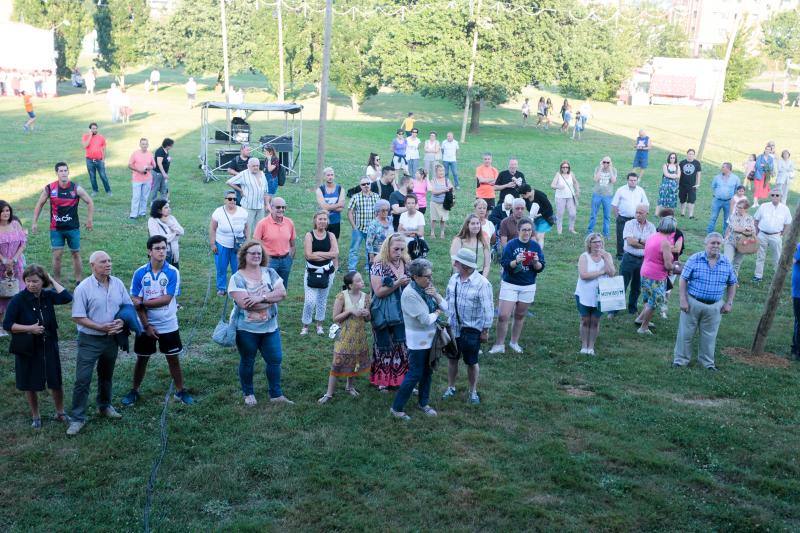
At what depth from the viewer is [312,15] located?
54.1m

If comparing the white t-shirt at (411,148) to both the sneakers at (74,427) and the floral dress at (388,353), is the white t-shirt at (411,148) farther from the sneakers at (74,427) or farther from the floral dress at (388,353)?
the sneakers at (74,427)

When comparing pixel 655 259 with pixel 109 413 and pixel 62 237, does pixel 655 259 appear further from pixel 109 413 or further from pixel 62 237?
pixel 62 237

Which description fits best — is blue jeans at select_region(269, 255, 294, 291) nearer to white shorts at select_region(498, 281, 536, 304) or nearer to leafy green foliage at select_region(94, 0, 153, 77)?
white shorts at select_region(498, 281, 536, 304)

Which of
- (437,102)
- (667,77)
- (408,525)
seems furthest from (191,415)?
(667,77)

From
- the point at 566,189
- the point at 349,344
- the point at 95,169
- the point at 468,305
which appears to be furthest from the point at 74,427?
the point at 95,169

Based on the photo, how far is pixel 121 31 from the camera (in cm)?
5838

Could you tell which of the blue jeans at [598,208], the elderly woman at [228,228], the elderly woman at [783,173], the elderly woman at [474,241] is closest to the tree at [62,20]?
the blue jeans at [598,208]

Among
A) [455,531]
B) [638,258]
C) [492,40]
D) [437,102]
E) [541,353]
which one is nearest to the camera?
[455,531]

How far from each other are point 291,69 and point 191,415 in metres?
48.6

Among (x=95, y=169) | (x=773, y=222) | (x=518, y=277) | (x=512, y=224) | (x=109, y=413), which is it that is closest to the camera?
(x=109, y=413)

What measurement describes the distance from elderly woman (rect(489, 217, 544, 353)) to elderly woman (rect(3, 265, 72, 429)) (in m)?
5.10

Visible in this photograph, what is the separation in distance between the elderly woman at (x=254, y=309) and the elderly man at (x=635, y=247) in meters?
5.85

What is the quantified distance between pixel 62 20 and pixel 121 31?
4258 millimetres

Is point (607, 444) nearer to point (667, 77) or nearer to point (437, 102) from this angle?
point (437, 102)
